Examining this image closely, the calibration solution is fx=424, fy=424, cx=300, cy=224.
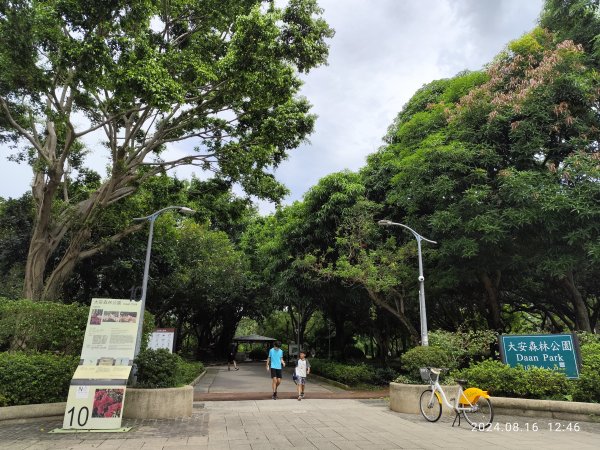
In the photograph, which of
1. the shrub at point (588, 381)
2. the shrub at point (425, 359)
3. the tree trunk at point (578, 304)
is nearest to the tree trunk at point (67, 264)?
the shrub at point (425, 359)

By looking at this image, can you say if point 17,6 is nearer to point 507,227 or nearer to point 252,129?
point 252,129

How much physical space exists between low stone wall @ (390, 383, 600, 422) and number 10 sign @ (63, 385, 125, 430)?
6.71 meters

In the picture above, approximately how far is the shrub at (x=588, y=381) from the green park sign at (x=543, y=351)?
21cm

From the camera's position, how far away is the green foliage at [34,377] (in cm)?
876

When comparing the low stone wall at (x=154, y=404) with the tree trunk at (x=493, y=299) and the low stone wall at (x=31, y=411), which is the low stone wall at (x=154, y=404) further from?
the tree trunk at (x=493, y=299)

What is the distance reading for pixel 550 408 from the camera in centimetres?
938

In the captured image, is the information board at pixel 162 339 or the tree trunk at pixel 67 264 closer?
the tree trunk at pixel 67 264

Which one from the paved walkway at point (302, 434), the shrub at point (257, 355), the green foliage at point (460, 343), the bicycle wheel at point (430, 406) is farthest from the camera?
the shrub at point (257, 355)

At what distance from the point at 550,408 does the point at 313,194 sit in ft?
42.0

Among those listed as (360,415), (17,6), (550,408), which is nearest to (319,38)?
(17,6)

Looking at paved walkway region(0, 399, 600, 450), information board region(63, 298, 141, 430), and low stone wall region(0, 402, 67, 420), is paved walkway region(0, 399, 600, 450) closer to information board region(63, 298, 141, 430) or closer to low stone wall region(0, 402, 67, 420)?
low stone wall region(0, 402, 67, 420)

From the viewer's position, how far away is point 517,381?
10258 millimetres

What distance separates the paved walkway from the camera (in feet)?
22.7

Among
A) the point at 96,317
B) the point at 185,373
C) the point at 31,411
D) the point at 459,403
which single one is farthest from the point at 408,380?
the point at 31,411
